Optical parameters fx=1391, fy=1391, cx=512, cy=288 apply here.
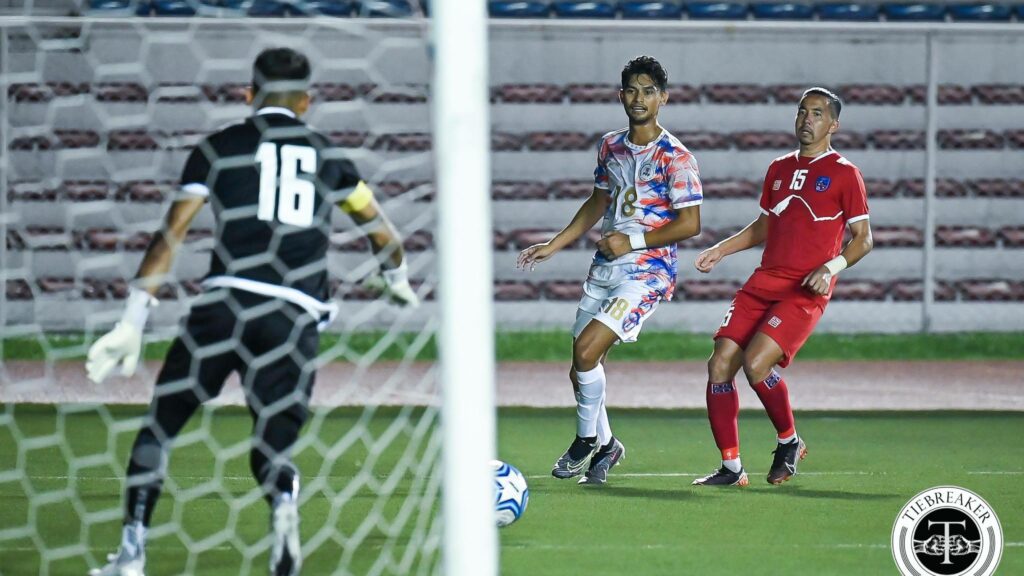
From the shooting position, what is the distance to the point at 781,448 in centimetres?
598

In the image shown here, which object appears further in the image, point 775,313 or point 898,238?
point 898,238

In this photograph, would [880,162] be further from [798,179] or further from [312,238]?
[312,238]

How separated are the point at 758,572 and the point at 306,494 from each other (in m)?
2.09

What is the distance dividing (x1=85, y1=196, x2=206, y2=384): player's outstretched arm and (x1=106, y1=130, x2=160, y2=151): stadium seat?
8.16m

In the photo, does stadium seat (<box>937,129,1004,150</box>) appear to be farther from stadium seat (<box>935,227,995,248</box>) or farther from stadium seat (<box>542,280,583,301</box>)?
stadium seat (<box>542,280,583,301</box>)

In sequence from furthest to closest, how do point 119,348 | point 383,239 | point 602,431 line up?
point 602,431
point 383,239
point 119,348

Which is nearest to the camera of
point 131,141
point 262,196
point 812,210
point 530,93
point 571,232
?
point 262,196

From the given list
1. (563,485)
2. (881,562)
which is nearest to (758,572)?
(881,562)

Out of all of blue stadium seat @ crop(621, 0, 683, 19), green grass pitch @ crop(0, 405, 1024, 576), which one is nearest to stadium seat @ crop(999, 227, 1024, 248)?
blue stadium seat @ crop(621, 0, 683, 19)

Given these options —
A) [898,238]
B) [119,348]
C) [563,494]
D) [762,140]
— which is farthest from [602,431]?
[898,238]

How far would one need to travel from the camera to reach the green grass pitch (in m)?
4.54

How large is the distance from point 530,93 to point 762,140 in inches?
85.3

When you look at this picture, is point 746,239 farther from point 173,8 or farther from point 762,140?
point 173,8

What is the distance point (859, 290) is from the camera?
12.4 metres
